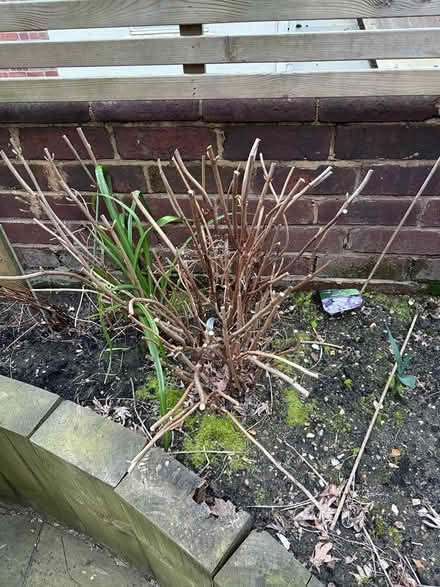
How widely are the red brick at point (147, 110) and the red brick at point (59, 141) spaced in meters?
0.07

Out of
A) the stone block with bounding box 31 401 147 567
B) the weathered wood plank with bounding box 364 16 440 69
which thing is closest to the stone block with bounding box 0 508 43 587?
the stone block with bounding box 31 401 147 567

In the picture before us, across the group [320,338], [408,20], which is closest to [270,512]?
[320,338]

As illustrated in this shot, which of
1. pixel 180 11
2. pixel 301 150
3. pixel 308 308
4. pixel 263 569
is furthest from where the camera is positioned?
pixel 308 308

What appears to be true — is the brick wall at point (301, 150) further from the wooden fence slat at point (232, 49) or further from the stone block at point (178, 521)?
the stone block at point (178, 521)

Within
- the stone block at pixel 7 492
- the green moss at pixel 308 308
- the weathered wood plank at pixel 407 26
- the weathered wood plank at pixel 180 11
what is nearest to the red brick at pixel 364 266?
the green moss at pixel 308 308

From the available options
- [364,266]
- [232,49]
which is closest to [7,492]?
[364,266]

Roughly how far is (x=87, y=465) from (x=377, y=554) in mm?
704

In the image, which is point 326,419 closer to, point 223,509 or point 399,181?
point 223,509

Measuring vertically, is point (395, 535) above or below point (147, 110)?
below

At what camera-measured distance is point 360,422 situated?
130 cm

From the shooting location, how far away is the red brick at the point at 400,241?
61.4 inches

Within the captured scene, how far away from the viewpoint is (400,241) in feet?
5.19

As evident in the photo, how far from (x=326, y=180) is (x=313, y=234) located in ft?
0.68

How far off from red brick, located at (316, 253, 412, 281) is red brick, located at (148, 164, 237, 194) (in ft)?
1.46
